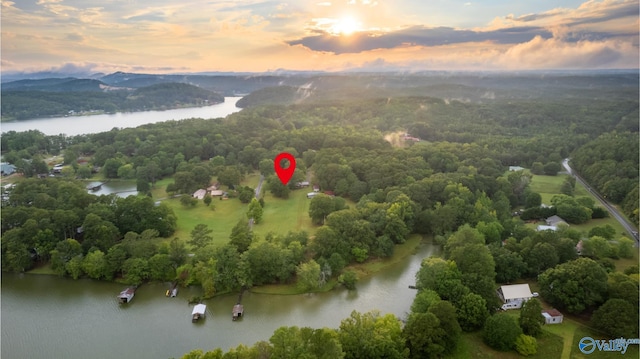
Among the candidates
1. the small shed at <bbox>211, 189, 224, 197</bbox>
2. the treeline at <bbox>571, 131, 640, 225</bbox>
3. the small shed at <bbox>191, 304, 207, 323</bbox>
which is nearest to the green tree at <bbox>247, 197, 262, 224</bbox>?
the small shed at <bbox>211, 189, 224, 197</bbox>

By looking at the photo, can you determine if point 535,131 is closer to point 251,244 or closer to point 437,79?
point 251,244

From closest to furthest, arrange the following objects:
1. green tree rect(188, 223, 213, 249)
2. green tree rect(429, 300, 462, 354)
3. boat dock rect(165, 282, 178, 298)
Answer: green tree rect(429, 300, 462, 354)
boat dock rect(165, 282, 178, 298)
green tree rect(188, 223, 213, 249)

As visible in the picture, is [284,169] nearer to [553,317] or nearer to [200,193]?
[200,193]

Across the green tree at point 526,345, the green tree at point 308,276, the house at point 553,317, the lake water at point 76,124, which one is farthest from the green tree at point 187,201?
the lake water at point 76,124

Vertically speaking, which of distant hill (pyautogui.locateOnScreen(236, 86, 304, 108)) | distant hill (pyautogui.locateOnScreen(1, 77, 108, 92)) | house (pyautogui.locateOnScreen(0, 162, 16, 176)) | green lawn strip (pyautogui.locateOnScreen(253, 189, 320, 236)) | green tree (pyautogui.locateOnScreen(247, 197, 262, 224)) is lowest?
green lawn strip (pyautogui.locateOnScreen(253, 189, 320, 236))

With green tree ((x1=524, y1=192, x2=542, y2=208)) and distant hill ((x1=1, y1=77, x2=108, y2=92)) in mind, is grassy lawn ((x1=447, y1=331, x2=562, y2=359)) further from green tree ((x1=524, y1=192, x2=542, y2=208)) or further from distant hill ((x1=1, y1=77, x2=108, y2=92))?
distant hill ((x1=1, y1=77, x2=108, y2=92))

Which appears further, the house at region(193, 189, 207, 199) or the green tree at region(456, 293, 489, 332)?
the house at region(193, 189, 207, 199)

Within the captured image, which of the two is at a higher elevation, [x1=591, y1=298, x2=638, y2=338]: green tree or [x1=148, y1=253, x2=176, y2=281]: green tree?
[x1=148, y1=253, x2=176, y2=281]: green tree

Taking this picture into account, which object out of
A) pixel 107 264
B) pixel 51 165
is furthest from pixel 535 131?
pixel 51 165
